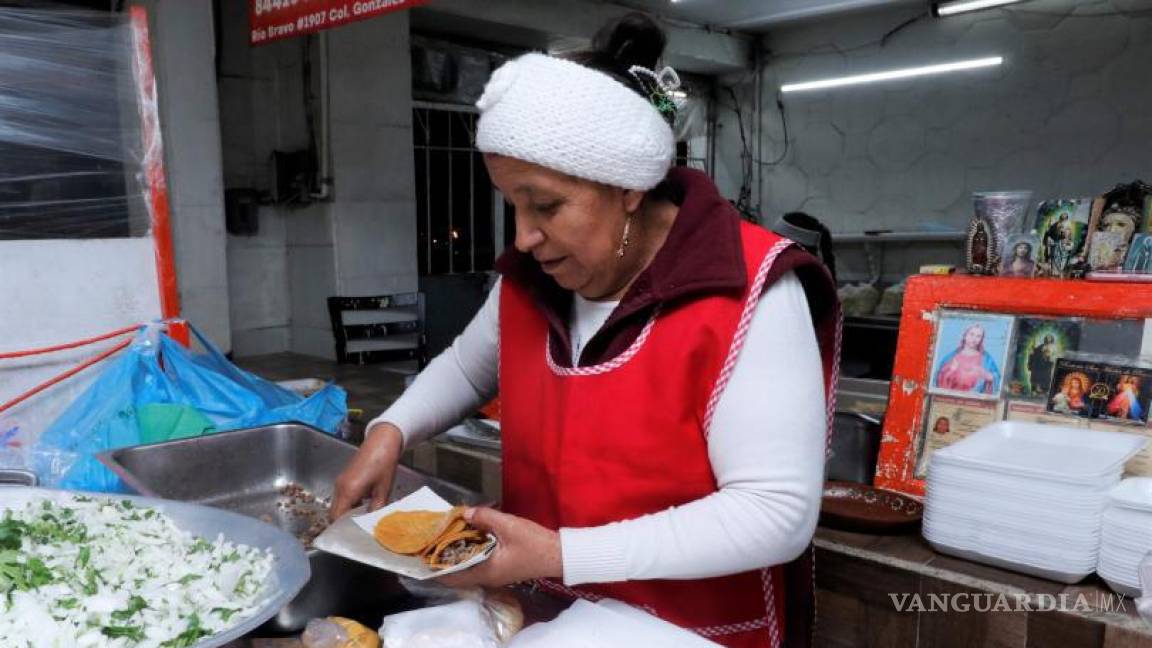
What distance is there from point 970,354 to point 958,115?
625 centimetres

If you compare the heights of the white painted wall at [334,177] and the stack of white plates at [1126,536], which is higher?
the white painted wall at [334,177]

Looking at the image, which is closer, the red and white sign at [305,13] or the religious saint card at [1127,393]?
the religious saint card at [1127,393]

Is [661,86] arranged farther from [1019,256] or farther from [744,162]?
[744,162]

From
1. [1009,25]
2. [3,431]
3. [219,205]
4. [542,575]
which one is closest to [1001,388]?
[542,575]

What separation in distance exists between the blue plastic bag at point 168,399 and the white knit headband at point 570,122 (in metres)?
1.30

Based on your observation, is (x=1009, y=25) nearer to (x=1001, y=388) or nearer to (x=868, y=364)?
(x=868, y=364)

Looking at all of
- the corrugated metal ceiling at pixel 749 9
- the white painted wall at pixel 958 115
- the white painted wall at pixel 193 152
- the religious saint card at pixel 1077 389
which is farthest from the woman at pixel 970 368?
the corrugated metal ceiling at pixel 749 9

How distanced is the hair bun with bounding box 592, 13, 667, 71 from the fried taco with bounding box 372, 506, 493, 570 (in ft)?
2.29

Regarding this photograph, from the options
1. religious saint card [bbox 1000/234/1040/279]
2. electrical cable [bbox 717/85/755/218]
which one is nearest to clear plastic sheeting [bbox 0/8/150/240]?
religious saint card [bbox 1000/234/1040/279]

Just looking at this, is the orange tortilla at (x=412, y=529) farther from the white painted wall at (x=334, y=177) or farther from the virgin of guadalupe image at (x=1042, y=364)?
the white painted wall at (x=334, y=177)

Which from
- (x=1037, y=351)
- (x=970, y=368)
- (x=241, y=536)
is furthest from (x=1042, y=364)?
(x=241, y=536)

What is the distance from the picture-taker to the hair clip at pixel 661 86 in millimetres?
1107

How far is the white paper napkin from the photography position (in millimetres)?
926

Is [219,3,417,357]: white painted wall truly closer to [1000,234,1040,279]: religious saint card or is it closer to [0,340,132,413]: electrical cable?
[0,340,132,413]: electrical cable
